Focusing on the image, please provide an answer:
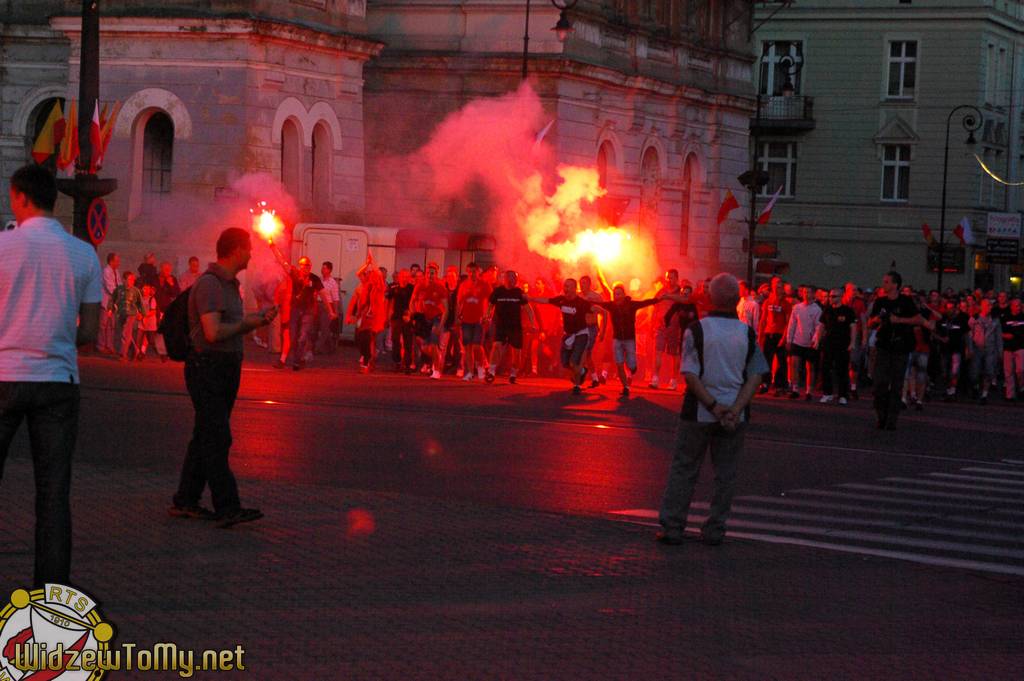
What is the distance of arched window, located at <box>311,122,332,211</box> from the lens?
41.8m

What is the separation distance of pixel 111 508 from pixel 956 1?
6040cm

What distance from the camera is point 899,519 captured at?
13.6 meters

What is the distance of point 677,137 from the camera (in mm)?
52094

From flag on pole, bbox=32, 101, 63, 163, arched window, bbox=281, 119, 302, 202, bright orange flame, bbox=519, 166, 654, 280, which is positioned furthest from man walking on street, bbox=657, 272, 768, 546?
bright orange flame, bbox=519, 166, 654, 280

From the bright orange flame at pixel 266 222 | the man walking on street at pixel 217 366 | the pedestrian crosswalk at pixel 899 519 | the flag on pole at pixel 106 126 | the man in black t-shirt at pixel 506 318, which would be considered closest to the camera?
the man walking on street at pixel 217 366

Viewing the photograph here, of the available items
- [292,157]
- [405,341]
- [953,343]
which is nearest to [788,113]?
[292,157]

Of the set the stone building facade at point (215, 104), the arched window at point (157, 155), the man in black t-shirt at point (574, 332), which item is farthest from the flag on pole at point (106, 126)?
the man in black t-shirt at point (574, 332)

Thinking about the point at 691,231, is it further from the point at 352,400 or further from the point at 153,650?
the point at 153,650

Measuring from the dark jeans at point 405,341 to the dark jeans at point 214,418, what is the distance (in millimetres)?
17475

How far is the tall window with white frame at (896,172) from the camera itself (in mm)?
68875

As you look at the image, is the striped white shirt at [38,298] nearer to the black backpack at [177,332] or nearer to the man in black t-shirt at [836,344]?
the black backpack at [177,332]

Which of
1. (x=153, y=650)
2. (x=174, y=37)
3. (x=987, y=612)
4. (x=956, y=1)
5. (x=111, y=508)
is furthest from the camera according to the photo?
(x=956, y=1)

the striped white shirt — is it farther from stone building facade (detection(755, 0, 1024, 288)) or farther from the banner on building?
stone building facade (detection(755, 0, 1024, 288))

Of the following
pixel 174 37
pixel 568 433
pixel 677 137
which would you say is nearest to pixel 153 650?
pixel 568 433
